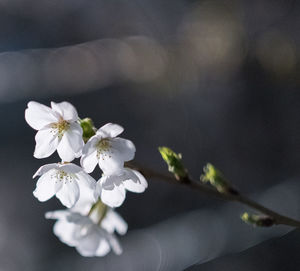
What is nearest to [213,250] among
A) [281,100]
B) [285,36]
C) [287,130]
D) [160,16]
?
[287,130]

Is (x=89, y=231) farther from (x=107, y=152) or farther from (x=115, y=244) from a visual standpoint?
(x=107, y=152)

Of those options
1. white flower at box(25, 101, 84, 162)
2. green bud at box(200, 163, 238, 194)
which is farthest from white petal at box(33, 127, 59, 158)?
green bud at box(200, 163, 238, 194)

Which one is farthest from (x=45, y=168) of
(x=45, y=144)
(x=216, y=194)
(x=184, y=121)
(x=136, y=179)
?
(x=184, y=121)

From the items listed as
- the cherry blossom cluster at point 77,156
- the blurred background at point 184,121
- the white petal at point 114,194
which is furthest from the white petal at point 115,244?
the blurred background at point 184,121

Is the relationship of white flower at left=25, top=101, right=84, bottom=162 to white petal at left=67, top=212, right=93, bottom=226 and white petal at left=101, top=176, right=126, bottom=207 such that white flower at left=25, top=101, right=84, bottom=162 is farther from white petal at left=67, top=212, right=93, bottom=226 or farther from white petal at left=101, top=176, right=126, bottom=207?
white petal at left=67, top=212, right=93, bottom=226

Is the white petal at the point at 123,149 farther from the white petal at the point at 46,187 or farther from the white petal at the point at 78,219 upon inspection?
the white petal at the point at 78,219

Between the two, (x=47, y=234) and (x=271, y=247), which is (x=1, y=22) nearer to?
(x=47, y=234)
